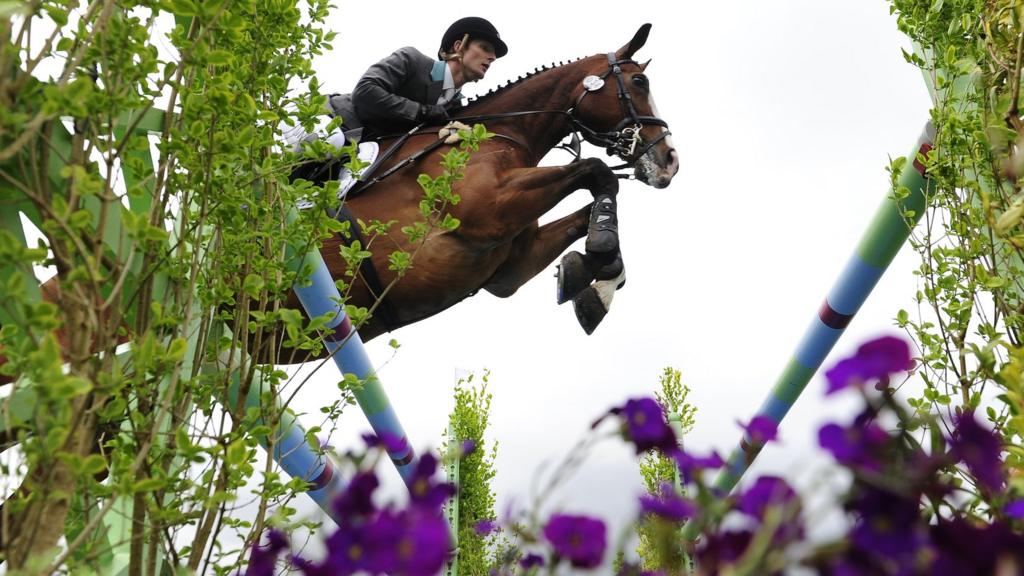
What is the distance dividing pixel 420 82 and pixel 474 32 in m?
0.51

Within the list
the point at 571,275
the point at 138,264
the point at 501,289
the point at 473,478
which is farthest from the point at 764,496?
the point at 473,478

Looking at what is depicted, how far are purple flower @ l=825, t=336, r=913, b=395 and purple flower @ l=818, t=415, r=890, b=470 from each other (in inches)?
1.1

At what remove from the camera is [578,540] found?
57 centimetres

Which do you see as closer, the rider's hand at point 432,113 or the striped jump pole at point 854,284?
the striped jump pole at point 854,284

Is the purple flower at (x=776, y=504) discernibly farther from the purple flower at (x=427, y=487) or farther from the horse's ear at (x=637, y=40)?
the horse's ear at (x=637, y=40)

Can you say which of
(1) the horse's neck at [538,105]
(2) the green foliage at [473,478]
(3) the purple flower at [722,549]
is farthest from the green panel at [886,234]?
(2) the green foliage at [473,478]

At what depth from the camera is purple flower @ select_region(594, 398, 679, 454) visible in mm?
654

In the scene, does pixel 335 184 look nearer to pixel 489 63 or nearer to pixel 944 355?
pixel 944 355

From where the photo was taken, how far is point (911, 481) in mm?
469

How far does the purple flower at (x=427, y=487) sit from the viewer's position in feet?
1.90

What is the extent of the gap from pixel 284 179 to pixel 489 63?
2.59 m

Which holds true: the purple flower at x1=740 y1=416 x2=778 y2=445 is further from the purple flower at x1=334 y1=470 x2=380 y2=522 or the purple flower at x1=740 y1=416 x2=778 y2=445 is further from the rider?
the rider

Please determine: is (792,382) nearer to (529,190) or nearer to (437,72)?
(529,190)

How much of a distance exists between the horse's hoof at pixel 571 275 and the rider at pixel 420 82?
3.01ft
